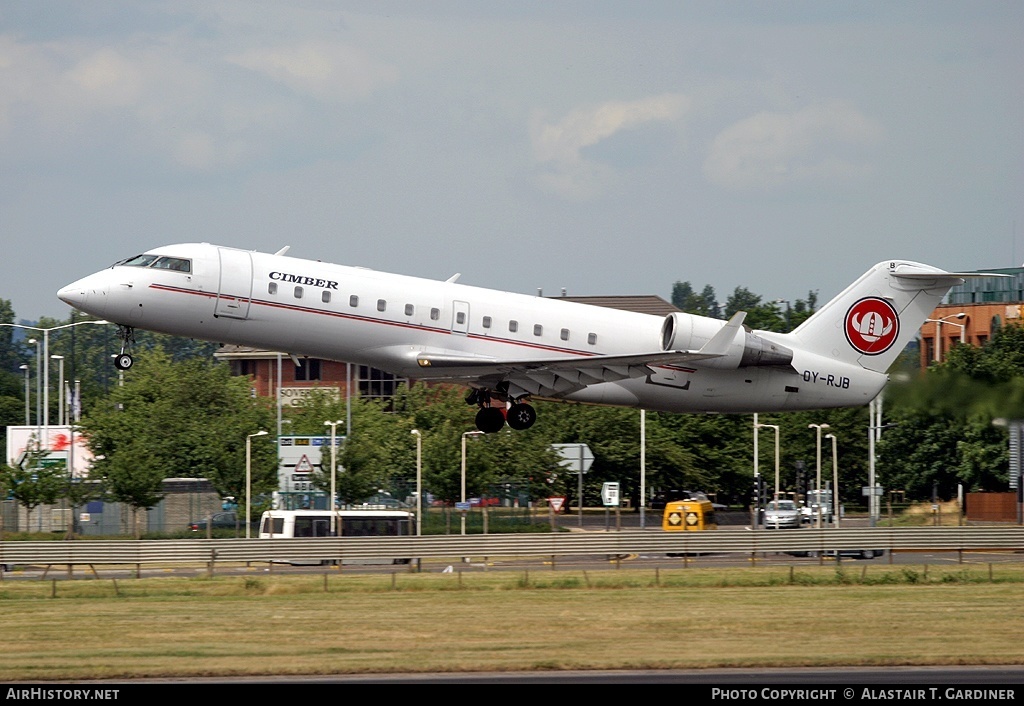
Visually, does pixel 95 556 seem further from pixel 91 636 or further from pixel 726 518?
pixel 726 518

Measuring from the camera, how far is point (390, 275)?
28469 mm

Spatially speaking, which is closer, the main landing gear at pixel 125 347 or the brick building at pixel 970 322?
the main landing gear at pixel 125 347

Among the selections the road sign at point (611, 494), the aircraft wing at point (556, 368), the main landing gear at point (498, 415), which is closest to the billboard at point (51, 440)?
the road sign at point (611, 494)

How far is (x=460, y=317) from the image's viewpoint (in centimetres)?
2862

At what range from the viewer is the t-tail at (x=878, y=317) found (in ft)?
106

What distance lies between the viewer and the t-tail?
3225 centimetres

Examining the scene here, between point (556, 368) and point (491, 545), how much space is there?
9.97 meters

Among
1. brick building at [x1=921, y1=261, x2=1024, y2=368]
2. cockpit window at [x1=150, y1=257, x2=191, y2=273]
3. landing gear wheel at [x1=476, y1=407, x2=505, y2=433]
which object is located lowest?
landing gear wheel at [x1=476, y1=407, x2=505, y2=433]

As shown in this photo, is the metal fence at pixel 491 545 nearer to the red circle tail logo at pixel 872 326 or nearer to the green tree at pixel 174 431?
the red circle tail logo at pixel 872 326

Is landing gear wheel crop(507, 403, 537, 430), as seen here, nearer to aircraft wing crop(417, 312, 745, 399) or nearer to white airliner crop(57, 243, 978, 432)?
white airliner crop(57, 243, 978, 432)

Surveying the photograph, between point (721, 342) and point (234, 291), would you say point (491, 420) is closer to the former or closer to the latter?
point (721, 342)

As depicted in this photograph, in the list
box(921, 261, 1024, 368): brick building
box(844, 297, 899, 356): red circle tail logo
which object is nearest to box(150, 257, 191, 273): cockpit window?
box(844, 297, 899, 356): red circle tail logo

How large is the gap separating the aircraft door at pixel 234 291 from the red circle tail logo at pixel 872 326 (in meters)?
14.3

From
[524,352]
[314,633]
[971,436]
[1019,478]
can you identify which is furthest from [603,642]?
[971,436]
